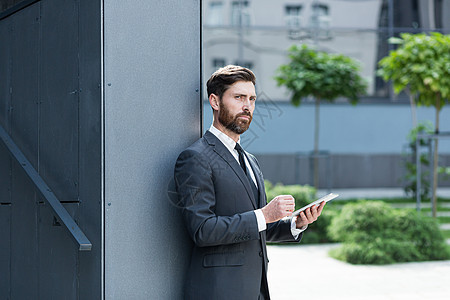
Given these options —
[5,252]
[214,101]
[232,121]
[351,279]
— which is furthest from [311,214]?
[351,279]

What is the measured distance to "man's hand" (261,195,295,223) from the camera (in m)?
2.47

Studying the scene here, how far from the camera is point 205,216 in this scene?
8.18 ft

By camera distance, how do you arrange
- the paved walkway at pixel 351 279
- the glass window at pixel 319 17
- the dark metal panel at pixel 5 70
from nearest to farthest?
the dark metal panel at pixel 5 70
the paved walkway at pixel 351 279
the glass window at pixel 319 17

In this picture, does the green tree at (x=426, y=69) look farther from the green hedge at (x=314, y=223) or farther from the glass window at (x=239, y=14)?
the glass window at (x=239, y=14)

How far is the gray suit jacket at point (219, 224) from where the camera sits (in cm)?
250

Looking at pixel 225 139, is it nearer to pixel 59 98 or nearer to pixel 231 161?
pixel 231 161

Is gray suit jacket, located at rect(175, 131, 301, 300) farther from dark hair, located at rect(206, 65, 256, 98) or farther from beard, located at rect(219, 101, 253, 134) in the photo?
dark hair, located at rect(206, 65, 256, 98)

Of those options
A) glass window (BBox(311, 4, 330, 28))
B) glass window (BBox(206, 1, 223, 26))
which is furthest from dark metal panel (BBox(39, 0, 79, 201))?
glass window (BBox(311, 4, 330, 28))

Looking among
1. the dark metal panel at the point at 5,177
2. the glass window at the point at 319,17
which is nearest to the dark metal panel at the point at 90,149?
the dark metal panel at the point at 5,177

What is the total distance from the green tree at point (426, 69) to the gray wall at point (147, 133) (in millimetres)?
7414

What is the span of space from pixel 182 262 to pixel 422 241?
20.5ft

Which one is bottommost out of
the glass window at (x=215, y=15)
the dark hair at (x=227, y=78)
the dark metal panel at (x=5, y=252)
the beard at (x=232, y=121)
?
the dark metal panel at (x=5, y=252)

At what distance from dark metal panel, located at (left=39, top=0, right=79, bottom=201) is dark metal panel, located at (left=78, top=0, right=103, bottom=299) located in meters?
0.09

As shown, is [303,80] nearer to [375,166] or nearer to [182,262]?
Answer: [375,166]
